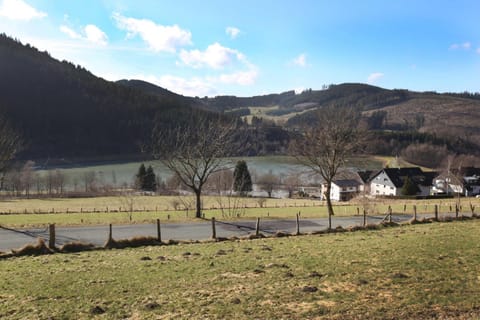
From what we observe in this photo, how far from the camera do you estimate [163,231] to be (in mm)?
21719

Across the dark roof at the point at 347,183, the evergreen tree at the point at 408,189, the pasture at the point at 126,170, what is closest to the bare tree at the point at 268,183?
the pasture at the point at 126,170

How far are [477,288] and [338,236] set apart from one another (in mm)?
9746

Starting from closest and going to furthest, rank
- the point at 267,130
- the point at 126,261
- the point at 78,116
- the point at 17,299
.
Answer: the point at 17,299, the point at 126,261, the point at 78,116, the point at 267,130

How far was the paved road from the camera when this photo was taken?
62.1 ft

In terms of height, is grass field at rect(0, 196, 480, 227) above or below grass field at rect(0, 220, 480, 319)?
below

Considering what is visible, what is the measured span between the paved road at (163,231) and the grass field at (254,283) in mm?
4846

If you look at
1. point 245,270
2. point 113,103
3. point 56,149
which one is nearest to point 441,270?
point 245,270

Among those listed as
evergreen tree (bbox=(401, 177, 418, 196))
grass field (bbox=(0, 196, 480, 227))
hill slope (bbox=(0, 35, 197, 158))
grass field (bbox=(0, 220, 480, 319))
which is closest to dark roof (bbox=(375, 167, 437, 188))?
evergreen tree (bbox=(401, 177, 418, 196))

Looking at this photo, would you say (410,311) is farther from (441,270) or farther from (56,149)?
(56,149)

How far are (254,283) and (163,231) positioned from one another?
1290 centimetres

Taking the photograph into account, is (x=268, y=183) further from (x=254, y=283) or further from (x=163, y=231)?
(x=254, y=283)

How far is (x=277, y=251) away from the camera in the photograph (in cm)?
1432

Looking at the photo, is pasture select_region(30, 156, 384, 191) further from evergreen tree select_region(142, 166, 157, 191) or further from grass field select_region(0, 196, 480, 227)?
grass field select_region(0, 196, 480, 227)

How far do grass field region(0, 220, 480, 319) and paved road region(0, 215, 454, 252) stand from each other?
4.85 meters
